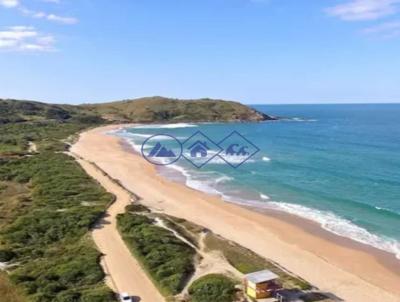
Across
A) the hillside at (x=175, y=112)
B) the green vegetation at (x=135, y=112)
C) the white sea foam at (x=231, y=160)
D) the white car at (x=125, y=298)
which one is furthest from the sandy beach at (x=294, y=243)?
the hillside at (x=175, y=112)

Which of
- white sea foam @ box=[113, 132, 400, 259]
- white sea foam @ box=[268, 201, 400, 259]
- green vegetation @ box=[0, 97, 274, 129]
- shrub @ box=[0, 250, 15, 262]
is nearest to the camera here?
shrub @ box=[0, 250, 15, 262]

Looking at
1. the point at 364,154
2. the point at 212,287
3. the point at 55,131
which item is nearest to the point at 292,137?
the point at 364,154

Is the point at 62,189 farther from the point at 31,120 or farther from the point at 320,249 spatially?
the point at 31,120

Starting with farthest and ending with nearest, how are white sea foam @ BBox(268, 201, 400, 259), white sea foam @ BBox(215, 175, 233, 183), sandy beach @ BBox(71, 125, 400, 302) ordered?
white sea foam @ BBox(215, 175, 233, 183)
white sea foam @ BBox(268, 201, 400, 259)
sandy beach @ BBox(71, 125, 400, 302)
